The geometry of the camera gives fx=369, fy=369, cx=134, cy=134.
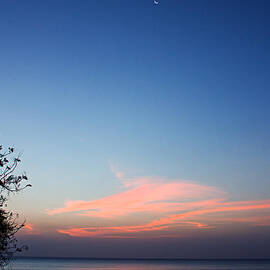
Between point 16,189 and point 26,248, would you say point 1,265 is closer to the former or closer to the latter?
point 26,248

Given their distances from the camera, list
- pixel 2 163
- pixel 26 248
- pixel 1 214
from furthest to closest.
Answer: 1. pixel 1 214
2. pixel 26 248
3. pixel 2 163

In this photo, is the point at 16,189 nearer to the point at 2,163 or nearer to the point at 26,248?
the point at 2,163

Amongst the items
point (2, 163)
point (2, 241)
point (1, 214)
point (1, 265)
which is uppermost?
point (2, 163)

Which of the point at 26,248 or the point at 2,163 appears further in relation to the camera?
the point at 26,248

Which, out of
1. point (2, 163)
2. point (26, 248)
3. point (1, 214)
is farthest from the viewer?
point (1, 214)

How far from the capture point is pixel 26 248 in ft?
41.7

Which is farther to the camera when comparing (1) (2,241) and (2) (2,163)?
(1) (2,241)

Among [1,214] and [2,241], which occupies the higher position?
[1,214]

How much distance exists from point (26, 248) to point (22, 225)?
805 mm

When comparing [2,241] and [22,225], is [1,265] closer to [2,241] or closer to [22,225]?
[2,241]

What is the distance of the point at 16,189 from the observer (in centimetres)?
1211

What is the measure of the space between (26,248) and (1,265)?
1.47m

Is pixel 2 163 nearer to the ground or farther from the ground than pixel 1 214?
farther from the ground

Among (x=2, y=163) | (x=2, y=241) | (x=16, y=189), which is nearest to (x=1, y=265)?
(x=2, y=241)
